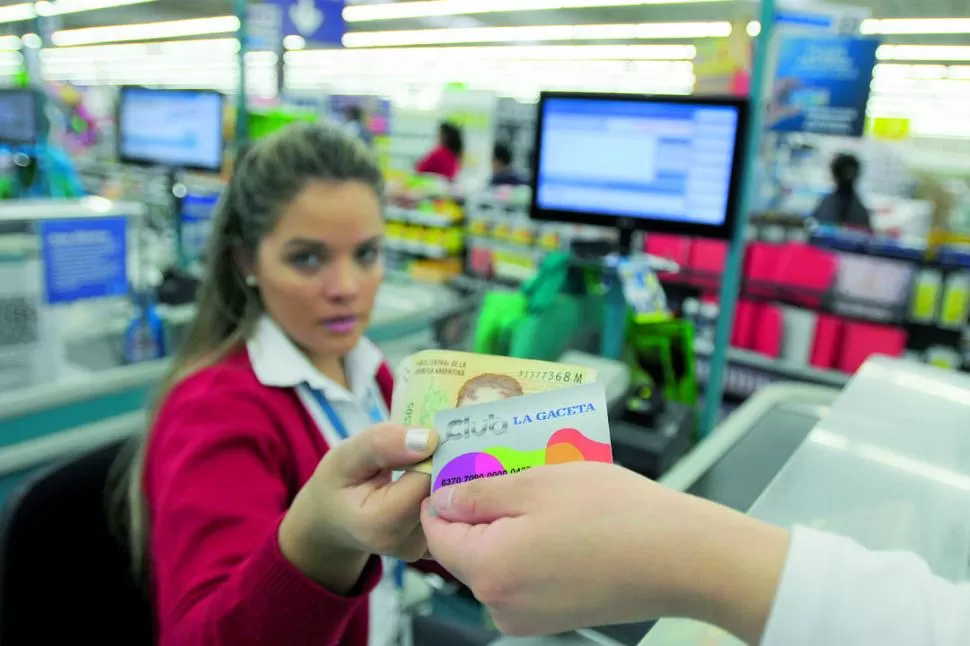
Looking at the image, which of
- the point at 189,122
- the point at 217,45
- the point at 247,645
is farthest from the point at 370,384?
the point at 217,45

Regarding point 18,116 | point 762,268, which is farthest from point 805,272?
point 18,116

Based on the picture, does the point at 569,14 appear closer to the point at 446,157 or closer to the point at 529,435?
the point at 446,157

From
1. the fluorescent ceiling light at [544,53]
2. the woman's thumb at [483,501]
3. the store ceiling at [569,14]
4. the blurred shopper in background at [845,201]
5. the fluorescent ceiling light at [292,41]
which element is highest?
the store ceiling at [569,14]

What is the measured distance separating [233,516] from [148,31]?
24546mm

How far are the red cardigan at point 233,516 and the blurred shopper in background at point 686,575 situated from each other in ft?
1.36

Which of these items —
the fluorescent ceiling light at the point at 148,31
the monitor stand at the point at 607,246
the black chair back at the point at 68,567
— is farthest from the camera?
the fluorescent ceiling light at the point at 148,31

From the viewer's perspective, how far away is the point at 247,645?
34.7 inches

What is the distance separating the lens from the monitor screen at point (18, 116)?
16.0ft

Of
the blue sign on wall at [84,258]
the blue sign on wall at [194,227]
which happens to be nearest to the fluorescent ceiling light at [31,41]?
the blue sign on wall at [194,227]

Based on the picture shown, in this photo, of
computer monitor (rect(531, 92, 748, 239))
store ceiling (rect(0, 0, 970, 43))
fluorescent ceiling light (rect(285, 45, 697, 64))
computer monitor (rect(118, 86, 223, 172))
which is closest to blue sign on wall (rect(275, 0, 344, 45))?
computer monitor (rect(118, 86, 223, 172))

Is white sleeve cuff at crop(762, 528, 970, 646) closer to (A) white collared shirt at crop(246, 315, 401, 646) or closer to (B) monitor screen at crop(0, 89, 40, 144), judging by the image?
(A) white collared shirt at crop(246, 315, 401, 646)

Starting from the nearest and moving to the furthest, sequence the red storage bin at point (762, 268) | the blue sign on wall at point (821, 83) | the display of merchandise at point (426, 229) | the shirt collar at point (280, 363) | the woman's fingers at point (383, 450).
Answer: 1. the woman's fingers at point (383, 450)
2. the shirt collar at point (280, 363)
3. the blue sign on wall at point (821, 83)
4. the red storage bin at point (762, 268)
5. the display of merchandise at point (426, 229)

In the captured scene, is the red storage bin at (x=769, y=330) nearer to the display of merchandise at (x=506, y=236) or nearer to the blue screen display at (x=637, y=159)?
the display of merchandise at (x=506, y=236)

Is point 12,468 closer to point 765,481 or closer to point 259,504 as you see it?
point 259,504
